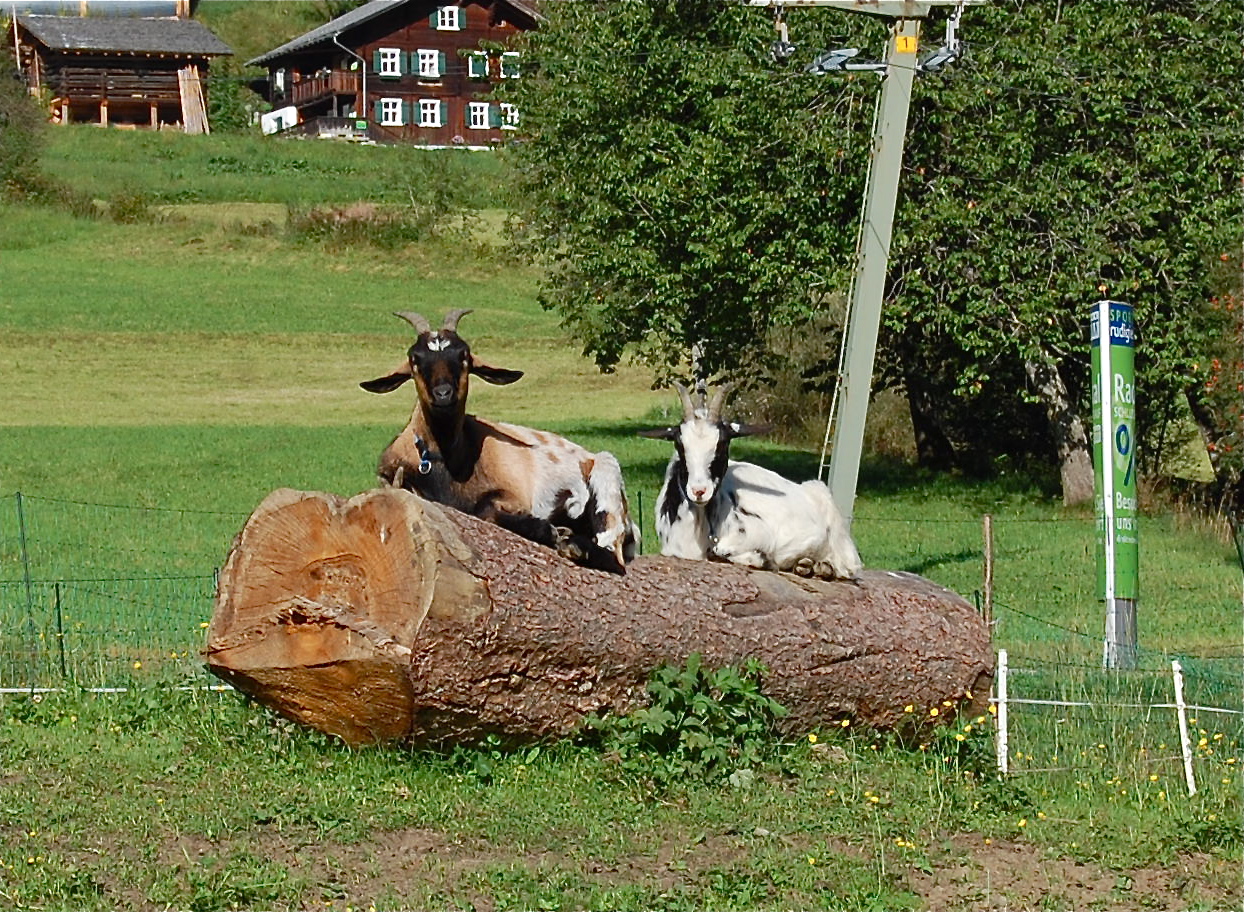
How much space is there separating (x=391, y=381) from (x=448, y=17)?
6413 centimetres

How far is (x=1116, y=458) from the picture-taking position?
1385 cm

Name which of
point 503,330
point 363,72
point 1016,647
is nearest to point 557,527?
point 1016,647

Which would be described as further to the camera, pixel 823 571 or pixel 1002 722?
pixel 823 571

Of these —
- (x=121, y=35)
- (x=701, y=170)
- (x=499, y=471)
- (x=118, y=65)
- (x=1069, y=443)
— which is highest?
(x=121, y=35)

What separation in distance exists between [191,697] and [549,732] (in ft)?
8.29

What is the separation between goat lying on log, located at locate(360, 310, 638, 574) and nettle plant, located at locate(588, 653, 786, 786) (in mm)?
801

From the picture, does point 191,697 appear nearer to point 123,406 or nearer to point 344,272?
point 123,406

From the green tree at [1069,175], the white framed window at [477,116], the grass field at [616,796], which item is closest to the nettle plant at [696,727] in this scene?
the grass field at [616,796]

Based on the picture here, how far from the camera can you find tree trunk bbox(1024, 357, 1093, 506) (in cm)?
2923

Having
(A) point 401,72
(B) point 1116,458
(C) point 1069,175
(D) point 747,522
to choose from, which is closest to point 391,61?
(A) point 401,72

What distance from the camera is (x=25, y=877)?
8242 mm

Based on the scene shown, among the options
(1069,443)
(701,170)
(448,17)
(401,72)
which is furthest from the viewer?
(401,72)

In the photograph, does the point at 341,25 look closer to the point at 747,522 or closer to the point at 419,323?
the point at 747,522

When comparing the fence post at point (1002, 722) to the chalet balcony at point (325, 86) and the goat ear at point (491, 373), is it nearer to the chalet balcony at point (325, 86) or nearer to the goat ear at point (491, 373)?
the goat ear at point (491, 373)
